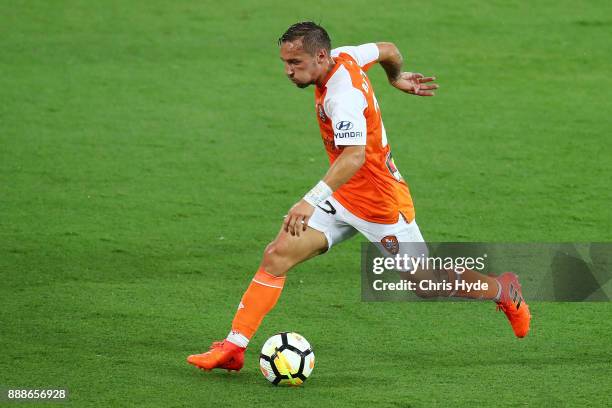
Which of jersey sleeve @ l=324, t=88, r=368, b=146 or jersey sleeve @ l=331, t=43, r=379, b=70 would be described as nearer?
jersey sleeve @ l=324, t=88, r=368, b=146

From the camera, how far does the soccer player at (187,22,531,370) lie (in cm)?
618

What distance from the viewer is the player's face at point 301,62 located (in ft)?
20.7

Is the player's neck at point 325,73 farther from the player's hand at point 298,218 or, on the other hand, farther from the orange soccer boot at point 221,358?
the orange soccer boot at point 221,358

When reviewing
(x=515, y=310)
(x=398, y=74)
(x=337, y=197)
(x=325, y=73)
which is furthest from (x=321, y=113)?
(x=515, y=310)

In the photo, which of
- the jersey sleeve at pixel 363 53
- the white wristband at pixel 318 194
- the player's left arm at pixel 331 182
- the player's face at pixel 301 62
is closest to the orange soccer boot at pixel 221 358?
the player's left arm at pixel 331 182

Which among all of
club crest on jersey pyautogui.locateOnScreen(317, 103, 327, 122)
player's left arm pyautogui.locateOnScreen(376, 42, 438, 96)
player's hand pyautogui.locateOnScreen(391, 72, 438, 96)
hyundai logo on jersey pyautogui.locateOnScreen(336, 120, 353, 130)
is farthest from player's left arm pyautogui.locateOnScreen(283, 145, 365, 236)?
player's hand pyautogui.locateOnScreen(391, 72, 438, 96)

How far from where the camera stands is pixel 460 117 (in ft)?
39.4

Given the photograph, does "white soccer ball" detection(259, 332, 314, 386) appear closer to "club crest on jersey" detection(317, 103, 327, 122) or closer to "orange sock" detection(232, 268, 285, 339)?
"orange sock" detection(232, 268, 285, 339)

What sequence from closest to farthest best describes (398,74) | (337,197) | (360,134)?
(360,134), (337,197), (398,74)

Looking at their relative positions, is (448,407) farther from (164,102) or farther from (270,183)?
(164,102)

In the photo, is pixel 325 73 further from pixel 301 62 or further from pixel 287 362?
pixel 287 362

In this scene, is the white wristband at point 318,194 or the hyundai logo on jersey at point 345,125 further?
the hyundai logo on jersey at point 345,125

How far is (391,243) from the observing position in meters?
6.82

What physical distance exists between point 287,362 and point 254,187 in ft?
13.5
